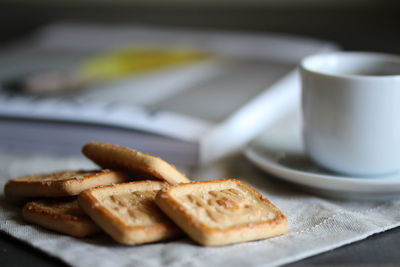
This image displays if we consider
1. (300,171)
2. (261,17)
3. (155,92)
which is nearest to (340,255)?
(300,171)

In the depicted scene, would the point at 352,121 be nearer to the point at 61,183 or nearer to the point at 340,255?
the point at 340,255

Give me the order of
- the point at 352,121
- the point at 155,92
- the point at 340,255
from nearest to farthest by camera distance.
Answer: the point at 340,255 < the point at 352,121 < the point at 155,92

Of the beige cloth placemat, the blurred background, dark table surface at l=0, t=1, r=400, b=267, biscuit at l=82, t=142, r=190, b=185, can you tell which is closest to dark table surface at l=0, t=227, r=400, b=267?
the beige cloth placemat

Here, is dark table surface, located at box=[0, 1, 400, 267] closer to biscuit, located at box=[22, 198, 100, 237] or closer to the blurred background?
the blurred background

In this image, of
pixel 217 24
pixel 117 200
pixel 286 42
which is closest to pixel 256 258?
pixel 117 200

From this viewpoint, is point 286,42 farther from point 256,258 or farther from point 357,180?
point 256,258

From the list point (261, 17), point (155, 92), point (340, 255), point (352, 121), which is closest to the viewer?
point (340, 255)

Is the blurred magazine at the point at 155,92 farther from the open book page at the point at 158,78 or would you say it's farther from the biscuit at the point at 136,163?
the biscuit at the point at 136,163
